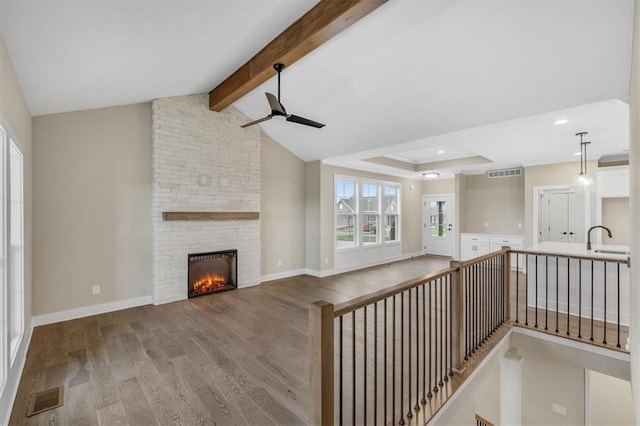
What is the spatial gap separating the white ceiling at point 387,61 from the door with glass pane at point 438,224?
4395mm

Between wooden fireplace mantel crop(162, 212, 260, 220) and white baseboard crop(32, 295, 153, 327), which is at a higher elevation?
wooden fireplace mantel crop(162, 212, 260, 220)

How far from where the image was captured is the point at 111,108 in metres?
4.33

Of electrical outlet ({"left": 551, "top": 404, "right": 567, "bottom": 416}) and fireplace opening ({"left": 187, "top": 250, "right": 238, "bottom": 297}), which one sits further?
fireplace opening ({"left": 187, "top": 250, "right": 238, "bottom": 297})

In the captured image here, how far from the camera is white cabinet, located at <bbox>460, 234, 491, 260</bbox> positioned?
7586 millimetres

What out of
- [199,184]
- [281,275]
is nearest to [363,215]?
[281,275]

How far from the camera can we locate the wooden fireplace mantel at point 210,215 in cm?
469

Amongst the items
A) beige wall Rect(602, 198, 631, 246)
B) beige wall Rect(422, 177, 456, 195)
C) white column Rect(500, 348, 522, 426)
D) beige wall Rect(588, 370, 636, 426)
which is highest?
beige wall Rect(422, 177, 456, 195)

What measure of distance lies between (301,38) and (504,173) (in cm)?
685

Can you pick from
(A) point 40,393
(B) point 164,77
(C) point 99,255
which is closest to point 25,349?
(A) point 40,393

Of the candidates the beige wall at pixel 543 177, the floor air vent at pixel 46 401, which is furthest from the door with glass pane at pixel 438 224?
the floor air vent at pixel 46 401

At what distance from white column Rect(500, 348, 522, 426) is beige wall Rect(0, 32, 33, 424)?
513 cm

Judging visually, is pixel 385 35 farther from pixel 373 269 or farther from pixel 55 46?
pixel 373 269

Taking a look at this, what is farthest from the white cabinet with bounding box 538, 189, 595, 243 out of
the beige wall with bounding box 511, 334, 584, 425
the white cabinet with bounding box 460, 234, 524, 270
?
the beige wall with bounding box 511, 334, 584, 425

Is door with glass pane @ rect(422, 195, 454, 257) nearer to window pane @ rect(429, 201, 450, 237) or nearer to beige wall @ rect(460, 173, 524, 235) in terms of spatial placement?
window pane @ rect(429, 201, 450, 237)
